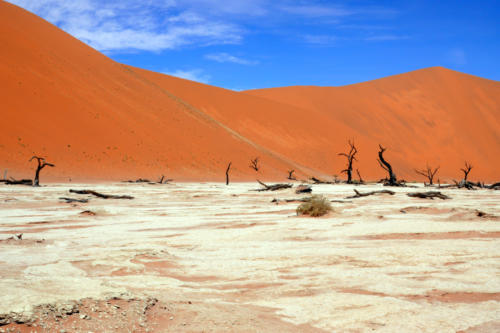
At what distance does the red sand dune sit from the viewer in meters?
38.1

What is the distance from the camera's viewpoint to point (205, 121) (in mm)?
56219

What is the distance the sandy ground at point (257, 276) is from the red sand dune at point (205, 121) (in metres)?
27.1

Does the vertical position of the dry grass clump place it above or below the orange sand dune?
below

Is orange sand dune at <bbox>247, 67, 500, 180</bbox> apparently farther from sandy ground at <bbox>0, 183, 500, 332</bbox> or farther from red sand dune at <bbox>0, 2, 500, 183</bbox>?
sandy ground at <bbox>0, 183, 500, 332</bbox>

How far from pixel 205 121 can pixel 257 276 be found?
52.4 metres

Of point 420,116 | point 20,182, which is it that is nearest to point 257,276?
point 20,182

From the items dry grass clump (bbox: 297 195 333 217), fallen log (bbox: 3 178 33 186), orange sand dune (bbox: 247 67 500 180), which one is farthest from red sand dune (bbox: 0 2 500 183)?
dry grass clump (bbox: 297 195 333 217)

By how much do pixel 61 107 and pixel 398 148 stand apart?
51.1 metres

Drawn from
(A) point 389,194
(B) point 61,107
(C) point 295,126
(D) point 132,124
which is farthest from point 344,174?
(A) point 389,194

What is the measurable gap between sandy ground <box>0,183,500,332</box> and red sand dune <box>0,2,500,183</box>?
2711cm

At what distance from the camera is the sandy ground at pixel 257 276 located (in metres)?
2.97

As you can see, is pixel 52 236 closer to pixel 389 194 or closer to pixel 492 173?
pixel 389 194

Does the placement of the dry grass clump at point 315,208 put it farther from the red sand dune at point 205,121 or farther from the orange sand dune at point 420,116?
the orange sand dune at point 420,116

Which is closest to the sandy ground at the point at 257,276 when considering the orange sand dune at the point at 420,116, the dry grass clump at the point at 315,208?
the dry grass clump at the point at 315,208
